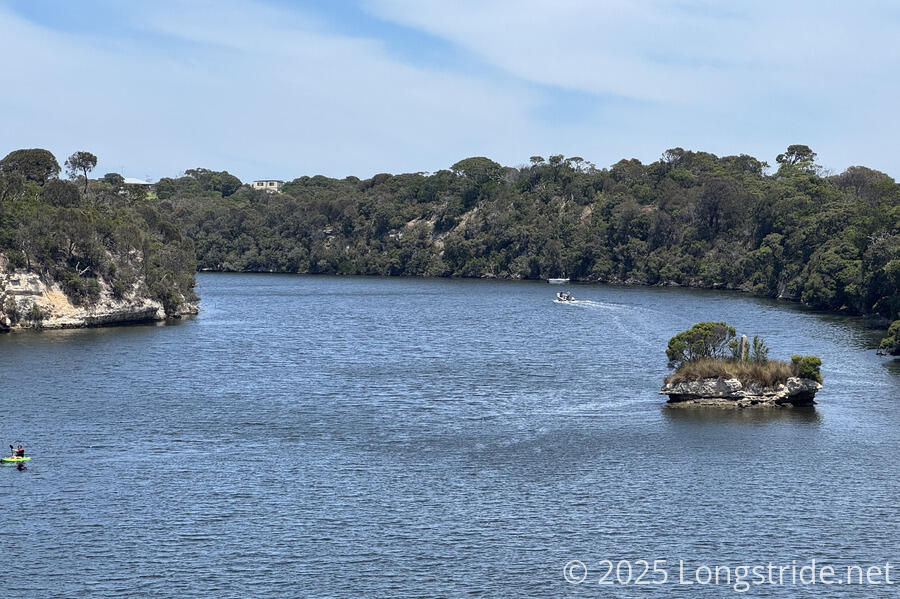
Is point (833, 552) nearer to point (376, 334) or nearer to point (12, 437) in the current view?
point (12, 437)

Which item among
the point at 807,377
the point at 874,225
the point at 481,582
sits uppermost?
the point at 874,225

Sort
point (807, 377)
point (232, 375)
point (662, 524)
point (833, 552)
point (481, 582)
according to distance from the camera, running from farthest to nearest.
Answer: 1. point (232, 375)
2. point (807, 377)
3. point (662, 524)
4. point (833, 552)
5. point (481, 582)

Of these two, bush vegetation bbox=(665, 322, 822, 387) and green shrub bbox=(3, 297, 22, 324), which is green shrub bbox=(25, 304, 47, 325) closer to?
green shrub bbox=(3, 297, 22, 324)

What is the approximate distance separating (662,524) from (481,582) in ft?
37.4

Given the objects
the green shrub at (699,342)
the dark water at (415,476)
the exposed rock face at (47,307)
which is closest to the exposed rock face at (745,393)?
the dark water at (415,476)

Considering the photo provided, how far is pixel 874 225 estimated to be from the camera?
15512 centimetres

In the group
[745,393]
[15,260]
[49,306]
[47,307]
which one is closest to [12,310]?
[47,307]

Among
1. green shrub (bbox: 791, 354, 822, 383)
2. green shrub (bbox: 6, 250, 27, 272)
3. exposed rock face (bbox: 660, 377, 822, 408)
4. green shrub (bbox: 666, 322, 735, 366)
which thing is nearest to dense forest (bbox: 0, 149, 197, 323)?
green shrub (bbox: 6, 250, 27, 272)

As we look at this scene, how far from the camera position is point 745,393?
76.1 metres

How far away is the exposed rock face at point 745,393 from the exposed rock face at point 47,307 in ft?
261

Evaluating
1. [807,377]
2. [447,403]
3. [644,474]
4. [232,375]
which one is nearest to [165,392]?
[232,375]

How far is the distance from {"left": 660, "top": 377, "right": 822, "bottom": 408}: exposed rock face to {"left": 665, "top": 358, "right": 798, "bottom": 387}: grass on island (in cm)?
36

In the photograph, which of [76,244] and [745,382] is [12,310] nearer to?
→ [76,244]

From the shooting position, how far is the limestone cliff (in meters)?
121
